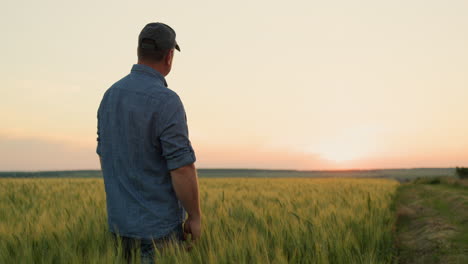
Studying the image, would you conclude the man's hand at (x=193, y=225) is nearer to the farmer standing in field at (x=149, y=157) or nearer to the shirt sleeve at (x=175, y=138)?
the farmer standing in field at (x=149, y=157)

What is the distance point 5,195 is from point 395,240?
6.60 metres

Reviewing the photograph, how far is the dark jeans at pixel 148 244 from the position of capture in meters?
2.47

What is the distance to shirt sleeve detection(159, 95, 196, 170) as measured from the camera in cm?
232

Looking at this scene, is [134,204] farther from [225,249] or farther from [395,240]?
[395,240]

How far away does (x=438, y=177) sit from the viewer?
69.3 ft

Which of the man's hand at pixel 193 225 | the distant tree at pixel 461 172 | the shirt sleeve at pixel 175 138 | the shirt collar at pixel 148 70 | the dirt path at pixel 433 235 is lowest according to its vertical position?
the dirt path at pixel 433 235

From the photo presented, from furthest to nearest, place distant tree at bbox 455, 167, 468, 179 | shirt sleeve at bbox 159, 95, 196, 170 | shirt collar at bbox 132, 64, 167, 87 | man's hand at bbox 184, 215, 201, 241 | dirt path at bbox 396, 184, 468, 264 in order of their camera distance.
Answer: distant tree at bbox 455, 167, 468, 179 → dirt path at bbox 396, 184, 468, 264 → shirt collar at bbox 132, 64, 167, 87 → man's hand at bbox 184, 215, 201, 241 → shirt sleeve at bbox 159, 95, 196, 170

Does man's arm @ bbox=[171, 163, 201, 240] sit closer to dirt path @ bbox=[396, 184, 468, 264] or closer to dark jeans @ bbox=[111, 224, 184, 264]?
dark jeans @ bbox=[111, 224, 184, 264]

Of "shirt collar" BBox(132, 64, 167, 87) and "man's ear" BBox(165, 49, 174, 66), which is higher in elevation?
"man's ear" BBox(165, 49, 174, 66)

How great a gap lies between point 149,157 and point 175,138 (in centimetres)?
23

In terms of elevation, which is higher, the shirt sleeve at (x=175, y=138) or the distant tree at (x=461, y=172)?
the shirt sleeve at (x=175, y=138)

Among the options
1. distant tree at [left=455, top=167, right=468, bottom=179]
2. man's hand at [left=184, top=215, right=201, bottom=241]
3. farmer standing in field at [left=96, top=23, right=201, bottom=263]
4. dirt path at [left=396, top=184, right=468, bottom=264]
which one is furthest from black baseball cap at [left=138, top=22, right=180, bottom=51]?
distant tree at [left=455, top=167, right=468, bottom=179]

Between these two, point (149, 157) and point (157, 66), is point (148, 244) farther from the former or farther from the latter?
point (157, 66)

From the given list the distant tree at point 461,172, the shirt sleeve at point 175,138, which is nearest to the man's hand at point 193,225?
the shirt sleeve at point 175,138
